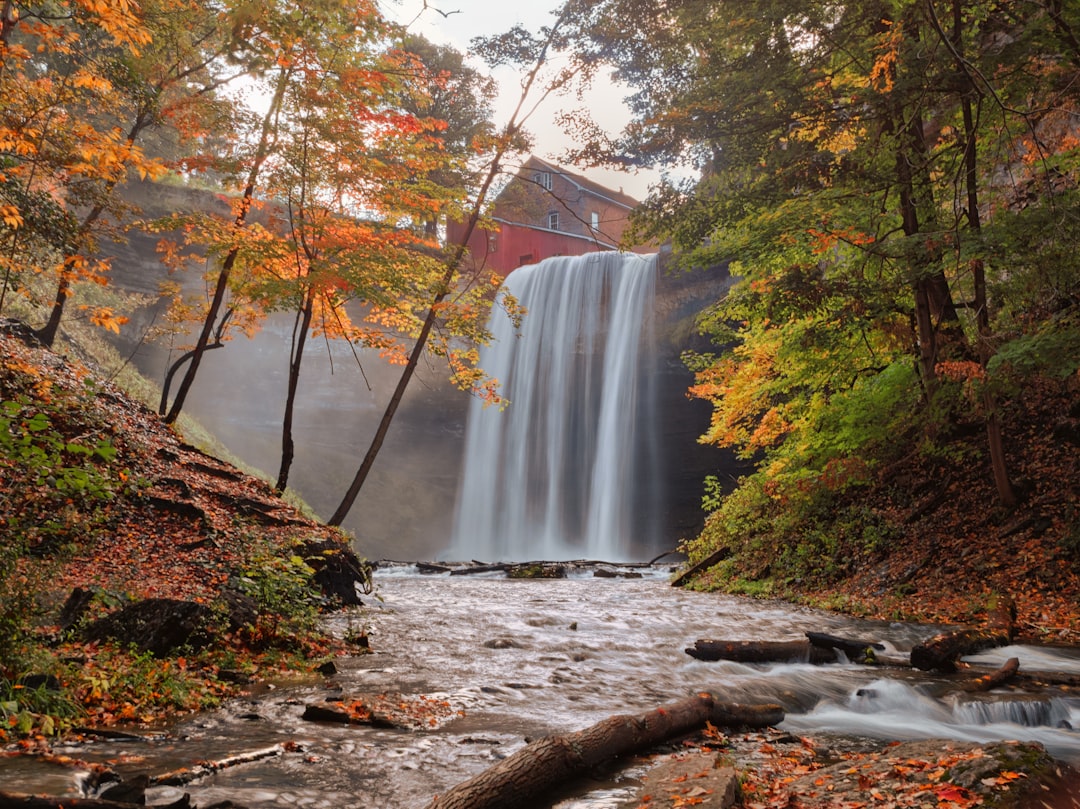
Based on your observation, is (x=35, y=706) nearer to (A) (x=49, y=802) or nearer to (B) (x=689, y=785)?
(A) (x=49, y=802)

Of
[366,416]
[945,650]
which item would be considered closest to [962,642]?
[945,650]

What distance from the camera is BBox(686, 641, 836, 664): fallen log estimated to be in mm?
6734

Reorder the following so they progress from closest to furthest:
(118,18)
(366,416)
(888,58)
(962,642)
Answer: (118,18), (962,642), (888,58), (366,416)

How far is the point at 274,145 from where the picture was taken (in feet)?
36.3

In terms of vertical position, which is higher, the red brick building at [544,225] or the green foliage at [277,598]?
the red brick building at [544,225]

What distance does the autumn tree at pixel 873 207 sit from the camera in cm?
748

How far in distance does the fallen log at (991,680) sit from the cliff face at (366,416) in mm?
22519

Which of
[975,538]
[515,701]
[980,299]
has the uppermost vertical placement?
[980,299]

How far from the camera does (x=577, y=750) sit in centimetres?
360

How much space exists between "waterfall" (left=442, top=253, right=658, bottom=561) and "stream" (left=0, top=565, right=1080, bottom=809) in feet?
61.2

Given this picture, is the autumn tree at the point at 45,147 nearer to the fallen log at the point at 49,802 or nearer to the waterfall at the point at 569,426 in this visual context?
the fallen log at the point at 49,802

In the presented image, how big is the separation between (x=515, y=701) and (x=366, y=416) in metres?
28.8

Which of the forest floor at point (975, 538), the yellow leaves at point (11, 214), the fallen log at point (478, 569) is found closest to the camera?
the yellow leaves at point (11, 214)

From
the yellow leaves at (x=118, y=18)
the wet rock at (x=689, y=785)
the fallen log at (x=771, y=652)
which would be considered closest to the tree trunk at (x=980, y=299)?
the fallen log at (x=771, y=652)
